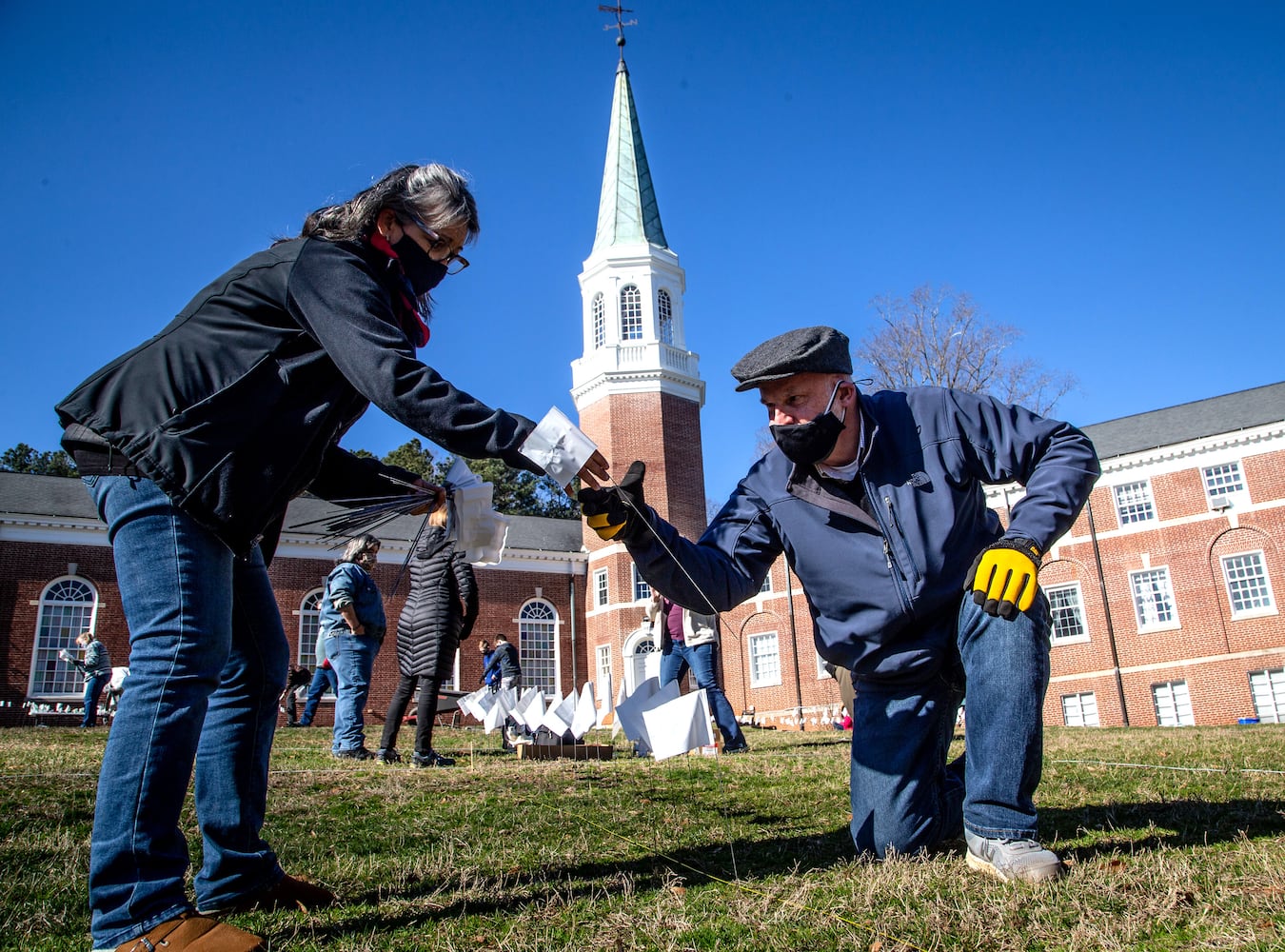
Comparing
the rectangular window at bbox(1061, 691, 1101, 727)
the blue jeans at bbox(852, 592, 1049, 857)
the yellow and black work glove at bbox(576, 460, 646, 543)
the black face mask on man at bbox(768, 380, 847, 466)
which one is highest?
the black face mask on man at bbox(768, 380, 847, 466)

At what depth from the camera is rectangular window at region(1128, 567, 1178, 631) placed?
102 ft

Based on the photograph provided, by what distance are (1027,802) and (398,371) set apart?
222cm

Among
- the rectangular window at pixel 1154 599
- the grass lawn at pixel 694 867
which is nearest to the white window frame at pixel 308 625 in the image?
the rectangular window at pixel 1154 599

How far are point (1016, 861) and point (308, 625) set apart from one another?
3442 cm

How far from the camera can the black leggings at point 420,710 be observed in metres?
7.45

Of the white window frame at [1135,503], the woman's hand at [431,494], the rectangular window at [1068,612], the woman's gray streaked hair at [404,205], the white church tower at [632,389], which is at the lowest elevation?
the woman's hand at [431,494]

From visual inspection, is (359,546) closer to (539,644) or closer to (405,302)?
(405,302)

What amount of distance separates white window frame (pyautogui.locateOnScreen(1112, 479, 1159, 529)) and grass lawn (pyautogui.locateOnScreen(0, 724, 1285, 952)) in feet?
99.0

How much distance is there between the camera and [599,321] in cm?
4116

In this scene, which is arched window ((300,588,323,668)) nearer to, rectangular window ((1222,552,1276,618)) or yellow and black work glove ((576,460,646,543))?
rectangular window ((1222,552,1276,618))

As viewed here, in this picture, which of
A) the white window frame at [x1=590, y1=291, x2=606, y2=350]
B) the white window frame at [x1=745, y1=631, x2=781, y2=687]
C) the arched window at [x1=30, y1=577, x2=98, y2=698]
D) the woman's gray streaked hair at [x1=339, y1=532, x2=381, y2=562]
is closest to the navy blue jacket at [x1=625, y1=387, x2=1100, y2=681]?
the woman's gray streaked hair at [x1=339, y1=532, x2=381, y2=562]

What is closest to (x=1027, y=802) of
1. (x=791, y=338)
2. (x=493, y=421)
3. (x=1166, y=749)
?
(x=791, y=338)

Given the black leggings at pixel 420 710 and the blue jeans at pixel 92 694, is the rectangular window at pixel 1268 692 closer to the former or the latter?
the black leggings at pixel 420 710

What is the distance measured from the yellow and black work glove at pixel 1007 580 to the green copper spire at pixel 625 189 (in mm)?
40138
